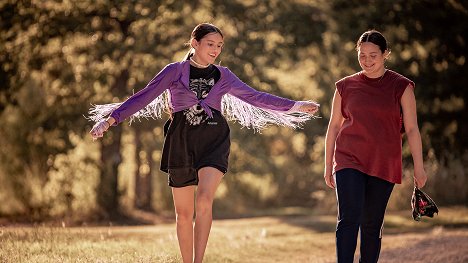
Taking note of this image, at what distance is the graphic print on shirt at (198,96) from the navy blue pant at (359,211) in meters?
1.18

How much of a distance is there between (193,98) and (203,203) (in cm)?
85

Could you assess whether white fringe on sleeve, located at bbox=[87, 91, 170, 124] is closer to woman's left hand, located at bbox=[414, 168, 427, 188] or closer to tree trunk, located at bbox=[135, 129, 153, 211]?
woman's left hand, located at bbox=[414, 168, 427, 188]

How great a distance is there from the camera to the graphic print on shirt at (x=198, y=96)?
654 centimetres

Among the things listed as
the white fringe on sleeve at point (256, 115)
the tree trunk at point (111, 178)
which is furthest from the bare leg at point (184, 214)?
the tree trunk at point (111, 178)

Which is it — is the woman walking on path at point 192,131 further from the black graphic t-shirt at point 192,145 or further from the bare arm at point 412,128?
the bare arm at point 412,128

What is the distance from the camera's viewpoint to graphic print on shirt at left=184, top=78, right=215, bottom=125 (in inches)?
257

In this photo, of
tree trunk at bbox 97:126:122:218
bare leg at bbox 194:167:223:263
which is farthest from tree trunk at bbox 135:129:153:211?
bare leg at bbox 194:167:223:263

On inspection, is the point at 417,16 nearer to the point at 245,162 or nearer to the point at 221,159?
the point at 245,162

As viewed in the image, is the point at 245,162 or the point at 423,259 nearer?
the point at 423,259

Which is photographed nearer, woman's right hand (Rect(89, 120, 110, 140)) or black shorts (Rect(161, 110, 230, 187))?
woman's right hand (Rect(89, 120, 110, 140))

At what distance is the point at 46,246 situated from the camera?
859 centimetres

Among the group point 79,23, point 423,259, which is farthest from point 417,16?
point 423,259

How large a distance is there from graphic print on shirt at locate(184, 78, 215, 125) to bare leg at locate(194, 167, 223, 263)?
0.40m

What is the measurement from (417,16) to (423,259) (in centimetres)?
904
